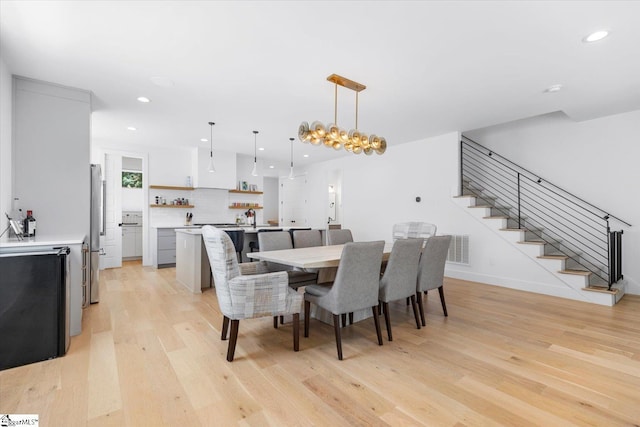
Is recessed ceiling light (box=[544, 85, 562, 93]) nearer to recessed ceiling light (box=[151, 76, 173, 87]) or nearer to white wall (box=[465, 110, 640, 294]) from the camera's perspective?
white wall (box=[465, 110, 640, 294])

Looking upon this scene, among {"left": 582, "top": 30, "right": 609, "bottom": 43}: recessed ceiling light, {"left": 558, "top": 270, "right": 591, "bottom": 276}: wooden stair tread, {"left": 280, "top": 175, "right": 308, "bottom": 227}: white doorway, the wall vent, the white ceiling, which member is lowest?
{"left": 558, "top": 270, "right": 591, "bottom": 276}: wooden stair tread

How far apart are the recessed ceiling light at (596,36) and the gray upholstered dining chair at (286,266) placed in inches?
129

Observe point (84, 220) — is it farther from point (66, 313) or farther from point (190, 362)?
point (190, 362)

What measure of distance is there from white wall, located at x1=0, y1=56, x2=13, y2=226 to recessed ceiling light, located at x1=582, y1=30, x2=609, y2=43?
5160mm

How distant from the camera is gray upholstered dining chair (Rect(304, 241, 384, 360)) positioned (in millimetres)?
2279

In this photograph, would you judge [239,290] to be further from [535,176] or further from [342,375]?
[535,176]

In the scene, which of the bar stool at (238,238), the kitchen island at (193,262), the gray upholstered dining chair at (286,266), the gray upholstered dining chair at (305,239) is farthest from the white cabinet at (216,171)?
the gray upholstered dining chair at (286,266)

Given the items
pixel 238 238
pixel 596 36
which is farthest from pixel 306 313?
pixel 596 36

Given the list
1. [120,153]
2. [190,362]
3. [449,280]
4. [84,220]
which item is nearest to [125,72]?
[84,220]

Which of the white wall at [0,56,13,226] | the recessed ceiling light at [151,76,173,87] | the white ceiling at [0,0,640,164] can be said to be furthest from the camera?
the recessed ceiling light at [151,76,173,87]

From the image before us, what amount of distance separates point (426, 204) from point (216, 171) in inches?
184

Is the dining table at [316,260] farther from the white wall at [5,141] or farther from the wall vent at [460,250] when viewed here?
the wall vent at [460,250]

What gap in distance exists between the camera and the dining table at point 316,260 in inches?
94.6

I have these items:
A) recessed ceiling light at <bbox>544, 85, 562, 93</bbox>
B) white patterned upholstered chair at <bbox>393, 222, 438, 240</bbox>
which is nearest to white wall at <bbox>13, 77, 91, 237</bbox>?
white patterned upholstered chair at <bbox>393, 222, 438, 240</bbox>
